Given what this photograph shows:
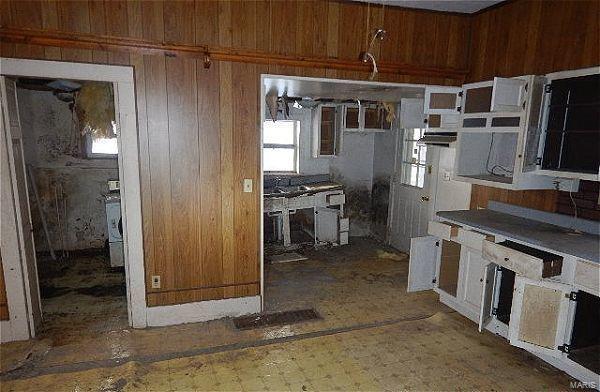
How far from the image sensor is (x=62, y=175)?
5.06 meters

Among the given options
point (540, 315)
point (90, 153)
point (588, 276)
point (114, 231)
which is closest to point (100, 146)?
point (90, 153)

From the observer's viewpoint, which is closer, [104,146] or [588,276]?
[588,276]

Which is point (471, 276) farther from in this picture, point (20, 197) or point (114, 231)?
point (114, 231)

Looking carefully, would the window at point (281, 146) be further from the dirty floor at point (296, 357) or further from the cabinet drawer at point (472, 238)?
the cabinet drawer at point (472, 238)

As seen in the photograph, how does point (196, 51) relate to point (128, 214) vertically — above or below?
above

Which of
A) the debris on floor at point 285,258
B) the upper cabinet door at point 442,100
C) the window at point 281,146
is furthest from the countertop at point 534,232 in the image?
the window at point 281,146

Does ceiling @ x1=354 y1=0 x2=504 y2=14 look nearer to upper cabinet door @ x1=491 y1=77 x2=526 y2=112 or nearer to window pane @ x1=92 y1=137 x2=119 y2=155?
Answer: upper cabinet door @ x1=491 y1=77 x2=526 y2=112

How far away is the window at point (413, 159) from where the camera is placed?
511cm

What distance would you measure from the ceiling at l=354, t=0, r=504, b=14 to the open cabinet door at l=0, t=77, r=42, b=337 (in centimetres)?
306

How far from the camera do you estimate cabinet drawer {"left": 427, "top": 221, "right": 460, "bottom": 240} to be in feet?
10.8

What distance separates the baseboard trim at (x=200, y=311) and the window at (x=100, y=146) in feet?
9.58

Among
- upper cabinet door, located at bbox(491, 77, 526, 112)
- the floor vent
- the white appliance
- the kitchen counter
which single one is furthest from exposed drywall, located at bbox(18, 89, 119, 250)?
upper cabinet door, located at bbox(491, 77, 526, 112)

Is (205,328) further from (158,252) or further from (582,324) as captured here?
(582,324)

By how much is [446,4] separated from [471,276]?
254cm
